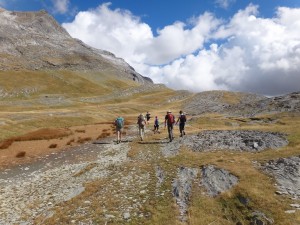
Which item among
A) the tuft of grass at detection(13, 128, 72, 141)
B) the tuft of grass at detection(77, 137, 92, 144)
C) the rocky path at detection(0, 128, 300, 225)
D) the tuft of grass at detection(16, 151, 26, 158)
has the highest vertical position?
the tuft of grass at detection(13, 128, 72, 141)

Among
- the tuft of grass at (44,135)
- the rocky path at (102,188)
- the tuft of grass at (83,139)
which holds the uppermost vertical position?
the tuft of grass at (44,135)

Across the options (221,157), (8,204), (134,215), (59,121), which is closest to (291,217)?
(134,215)

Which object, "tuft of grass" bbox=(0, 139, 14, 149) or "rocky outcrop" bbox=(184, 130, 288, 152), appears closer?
"rocky outcrop" bbox=(184, 130, 288, 152)

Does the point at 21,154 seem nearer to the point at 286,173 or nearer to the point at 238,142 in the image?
the point at 238,142

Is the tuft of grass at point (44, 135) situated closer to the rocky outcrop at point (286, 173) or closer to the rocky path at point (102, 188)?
the rocky path at point (102, 188)

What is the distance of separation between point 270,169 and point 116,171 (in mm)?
11325

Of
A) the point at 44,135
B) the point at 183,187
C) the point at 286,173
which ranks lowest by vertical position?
the point at 183,187

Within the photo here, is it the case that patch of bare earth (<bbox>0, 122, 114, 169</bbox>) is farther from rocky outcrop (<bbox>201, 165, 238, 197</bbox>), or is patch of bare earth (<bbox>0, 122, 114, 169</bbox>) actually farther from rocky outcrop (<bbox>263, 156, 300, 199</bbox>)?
rocky outcrop (<bbox>263, 156, 300, 199</bbox>)

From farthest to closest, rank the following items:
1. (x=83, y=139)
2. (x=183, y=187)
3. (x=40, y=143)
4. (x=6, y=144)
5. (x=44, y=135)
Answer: (x=44, y=135)
(x=83, y=139)
(x=40, y=143)
(x=6, y=144)
(x=183, y=187)

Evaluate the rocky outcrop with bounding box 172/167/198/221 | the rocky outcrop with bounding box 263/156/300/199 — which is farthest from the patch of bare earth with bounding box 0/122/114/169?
the rocky outcrop with bounding box 263/156/300/199

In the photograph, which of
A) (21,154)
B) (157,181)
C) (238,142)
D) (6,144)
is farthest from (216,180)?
(6,144)

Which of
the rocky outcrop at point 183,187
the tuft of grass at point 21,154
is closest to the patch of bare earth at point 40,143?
the tuft of grass at point 21,154

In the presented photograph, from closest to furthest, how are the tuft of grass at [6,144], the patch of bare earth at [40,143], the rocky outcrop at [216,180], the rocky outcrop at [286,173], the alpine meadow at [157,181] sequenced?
the alpine meadow at [157,181]
the rocky outcrop at [286,173]
the rocky outcrop at [216,180]
the patch of bare earth at [40,143]
the tuft of grass at [6,144]

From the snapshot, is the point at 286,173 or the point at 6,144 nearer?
the point at 286,173
